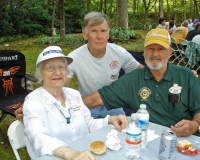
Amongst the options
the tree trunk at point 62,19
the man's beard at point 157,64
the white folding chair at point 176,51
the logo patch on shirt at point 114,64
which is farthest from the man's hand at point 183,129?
the tree trunk at point 62,19

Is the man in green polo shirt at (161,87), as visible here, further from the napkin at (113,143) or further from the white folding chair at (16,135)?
the white folding chair at (16,135)

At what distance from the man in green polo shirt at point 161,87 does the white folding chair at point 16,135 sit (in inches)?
41.6

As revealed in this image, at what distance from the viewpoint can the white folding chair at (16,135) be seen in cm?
205

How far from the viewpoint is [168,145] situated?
157cm

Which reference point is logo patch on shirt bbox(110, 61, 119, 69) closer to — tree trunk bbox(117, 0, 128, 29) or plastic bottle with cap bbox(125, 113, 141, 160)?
plastic bottle with cap bbox(125, 113, 141, 160)

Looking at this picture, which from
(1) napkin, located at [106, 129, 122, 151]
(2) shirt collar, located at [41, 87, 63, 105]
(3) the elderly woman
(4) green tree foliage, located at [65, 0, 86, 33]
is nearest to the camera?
(1) napkin, located at [106, 129, 122, 151]

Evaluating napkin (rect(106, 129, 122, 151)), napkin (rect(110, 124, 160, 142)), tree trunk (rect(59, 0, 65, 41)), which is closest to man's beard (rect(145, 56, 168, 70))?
napkin (rect(110, 124, 160, 142))

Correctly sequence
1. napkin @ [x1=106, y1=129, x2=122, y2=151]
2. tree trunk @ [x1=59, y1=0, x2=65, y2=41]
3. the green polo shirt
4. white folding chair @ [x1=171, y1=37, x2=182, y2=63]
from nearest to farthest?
napkin @ [x1=106, y1=129, x2=122, y2=151], the green polo shirt, white folding chair @ [x1=171, y1=37, x2=182, y2=63], tree trunk @ [x1=59, y1=0, x2=65, y2=41]

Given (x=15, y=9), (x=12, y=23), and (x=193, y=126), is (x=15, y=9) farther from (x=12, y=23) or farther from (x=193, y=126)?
(x=193, y=126)

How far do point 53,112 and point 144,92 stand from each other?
0.96 metres

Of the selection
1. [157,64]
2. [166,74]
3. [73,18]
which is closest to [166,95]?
[166,74]

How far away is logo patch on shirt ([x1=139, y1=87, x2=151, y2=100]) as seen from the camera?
2.50m

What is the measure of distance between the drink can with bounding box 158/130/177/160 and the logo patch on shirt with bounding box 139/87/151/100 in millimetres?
925

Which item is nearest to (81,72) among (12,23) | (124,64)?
(124,64)
